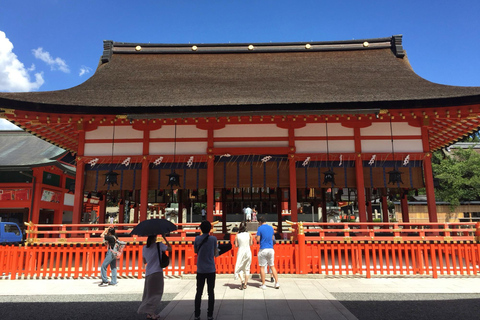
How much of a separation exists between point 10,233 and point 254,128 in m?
13.1

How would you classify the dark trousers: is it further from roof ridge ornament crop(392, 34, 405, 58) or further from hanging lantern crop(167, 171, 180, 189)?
roof ridge ornament crop(392, 34, 405, 58)

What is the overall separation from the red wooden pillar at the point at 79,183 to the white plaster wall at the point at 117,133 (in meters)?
0.32

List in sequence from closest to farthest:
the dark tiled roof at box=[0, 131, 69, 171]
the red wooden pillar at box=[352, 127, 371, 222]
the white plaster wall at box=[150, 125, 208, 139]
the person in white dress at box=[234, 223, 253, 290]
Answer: the person in white dress at box=[234, 223, 253, 290]
the red wooden pillar at box=[352, 127, 371, 222]
the white plaster wall at box=[150, 125, 208, 139]
the dark tiled roof at box=[0, 131, 69, 171]

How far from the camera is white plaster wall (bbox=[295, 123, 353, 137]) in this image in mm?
11281

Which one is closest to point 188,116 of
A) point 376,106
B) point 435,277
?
point 376,106

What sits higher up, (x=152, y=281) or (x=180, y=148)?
(x=180, y=148)

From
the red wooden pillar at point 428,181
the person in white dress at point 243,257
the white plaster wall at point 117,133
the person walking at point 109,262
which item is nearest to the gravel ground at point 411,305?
the person in white dress at point 243,257

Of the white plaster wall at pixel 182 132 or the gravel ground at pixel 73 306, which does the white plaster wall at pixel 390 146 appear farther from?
the gravel ground at pixel 73 306

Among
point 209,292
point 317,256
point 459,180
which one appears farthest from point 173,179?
point 459,180

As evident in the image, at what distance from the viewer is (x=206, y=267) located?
482cm

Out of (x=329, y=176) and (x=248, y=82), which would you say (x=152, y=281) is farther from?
(x=248, y=82)

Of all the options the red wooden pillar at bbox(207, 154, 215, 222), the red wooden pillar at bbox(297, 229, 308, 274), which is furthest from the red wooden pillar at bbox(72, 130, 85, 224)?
the red wooden pillar at bbox(297, 229, 308, 274)

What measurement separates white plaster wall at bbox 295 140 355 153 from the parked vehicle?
1418 cm

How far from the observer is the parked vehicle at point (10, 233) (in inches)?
564
